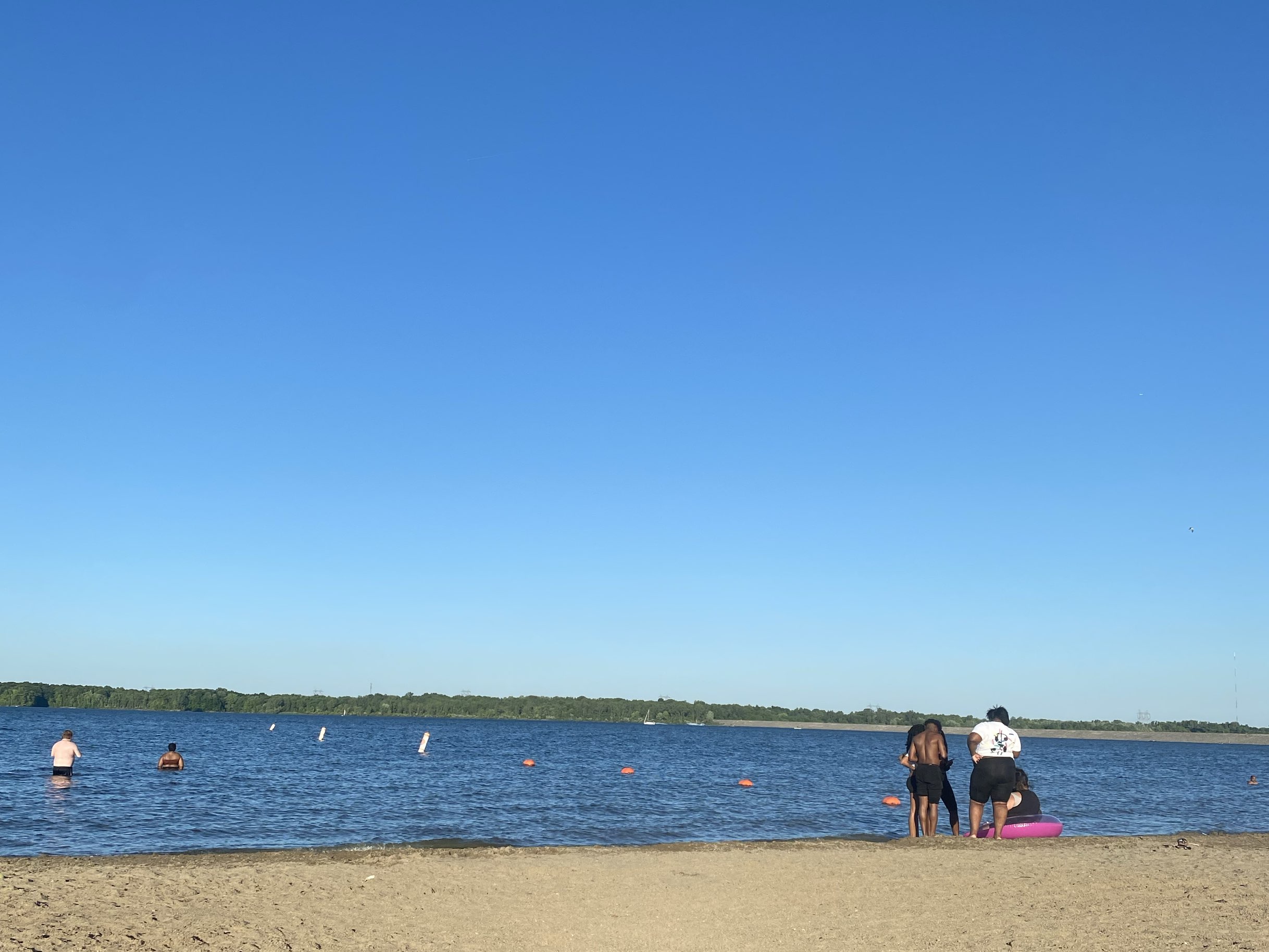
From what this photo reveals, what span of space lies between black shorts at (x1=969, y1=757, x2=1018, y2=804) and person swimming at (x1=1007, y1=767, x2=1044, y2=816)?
3.99 feet

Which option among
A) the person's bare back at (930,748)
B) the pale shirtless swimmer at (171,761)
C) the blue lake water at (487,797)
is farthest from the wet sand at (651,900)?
the pale shirtless swimmer at (171,761)

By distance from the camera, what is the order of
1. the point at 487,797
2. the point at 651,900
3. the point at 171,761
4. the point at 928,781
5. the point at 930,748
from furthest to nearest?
1. the point at 171,761
2. the point at 487,797
3. the point at 928,781
4. the point at 930,748
5. the point at 651,900

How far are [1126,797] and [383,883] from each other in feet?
114

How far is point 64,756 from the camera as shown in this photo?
108ft

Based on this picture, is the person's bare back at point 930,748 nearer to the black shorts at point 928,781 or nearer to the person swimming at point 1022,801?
the black shorts at point 928,781

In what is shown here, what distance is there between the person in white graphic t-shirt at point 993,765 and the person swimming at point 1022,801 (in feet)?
3.03

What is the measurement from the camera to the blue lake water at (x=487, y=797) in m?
23.2

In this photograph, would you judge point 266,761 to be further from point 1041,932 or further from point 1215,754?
point 1215,754

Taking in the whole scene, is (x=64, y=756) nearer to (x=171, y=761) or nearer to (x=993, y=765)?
(x=171, y=761)

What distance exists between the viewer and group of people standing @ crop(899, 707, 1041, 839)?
17.8m

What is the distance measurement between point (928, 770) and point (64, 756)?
2767 centimetres

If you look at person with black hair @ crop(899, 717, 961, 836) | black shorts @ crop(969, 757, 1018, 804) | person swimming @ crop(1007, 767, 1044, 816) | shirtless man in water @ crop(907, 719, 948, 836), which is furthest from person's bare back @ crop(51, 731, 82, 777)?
person swimming @ crop(1007, 767, 1044, 816)

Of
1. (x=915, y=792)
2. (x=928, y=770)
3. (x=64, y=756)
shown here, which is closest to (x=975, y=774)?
(x=928, y=770)

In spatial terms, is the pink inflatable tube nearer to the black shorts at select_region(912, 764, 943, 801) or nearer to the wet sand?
the black shorts at select_region(912, 764, 943, 801)
